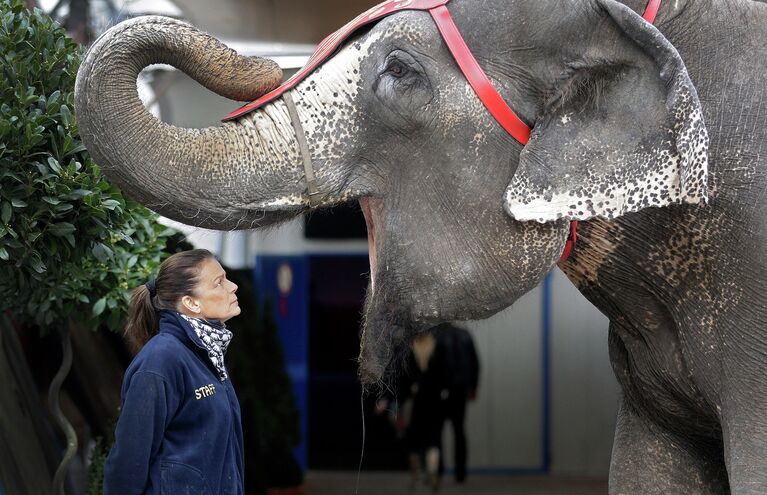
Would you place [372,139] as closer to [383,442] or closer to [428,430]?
[428,430]

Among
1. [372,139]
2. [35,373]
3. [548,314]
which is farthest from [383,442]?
A: [372,139]

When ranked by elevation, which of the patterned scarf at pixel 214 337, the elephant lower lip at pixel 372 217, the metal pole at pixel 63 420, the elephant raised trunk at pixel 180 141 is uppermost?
the elephant raised trunk at pixel 180 141

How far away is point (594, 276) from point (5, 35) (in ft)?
5.32

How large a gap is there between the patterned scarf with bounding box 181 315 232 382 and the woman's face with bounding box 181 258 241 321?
1.0 inches

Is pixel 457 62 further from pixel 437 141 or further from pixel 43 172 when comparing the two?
pixel 43 172

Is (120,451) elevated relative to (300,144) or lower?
lower

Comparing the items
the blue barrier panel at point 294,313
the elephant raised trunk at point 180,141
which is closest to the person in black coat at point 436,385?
the blue barrier panel at point 294,313

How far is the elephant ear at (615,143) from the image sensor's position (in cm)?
192

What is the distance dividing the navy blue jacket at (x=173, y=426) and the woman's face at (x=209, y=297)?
59mm

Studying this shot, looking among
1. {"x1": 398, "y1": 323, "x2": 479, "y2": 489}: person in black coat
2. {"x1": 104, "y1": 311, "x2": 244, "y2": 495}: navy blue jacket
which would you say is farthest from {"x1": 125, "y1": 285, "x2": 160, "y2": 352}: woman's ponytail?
{"x1": 398, "y1": 323, "x2": 479, "y2": 489}: person in black coat

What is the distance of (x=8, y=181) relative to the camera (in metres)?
2.66

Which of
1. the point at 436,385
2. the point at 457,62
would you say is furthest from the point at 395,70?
the point at 436,385

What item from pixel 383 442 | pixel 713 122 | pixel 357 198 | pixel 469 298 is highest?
pixel 713 122

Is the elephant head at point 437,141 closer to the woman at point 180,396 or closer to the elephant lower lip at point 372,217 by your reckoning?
the elephant lower lip at point 372,217
